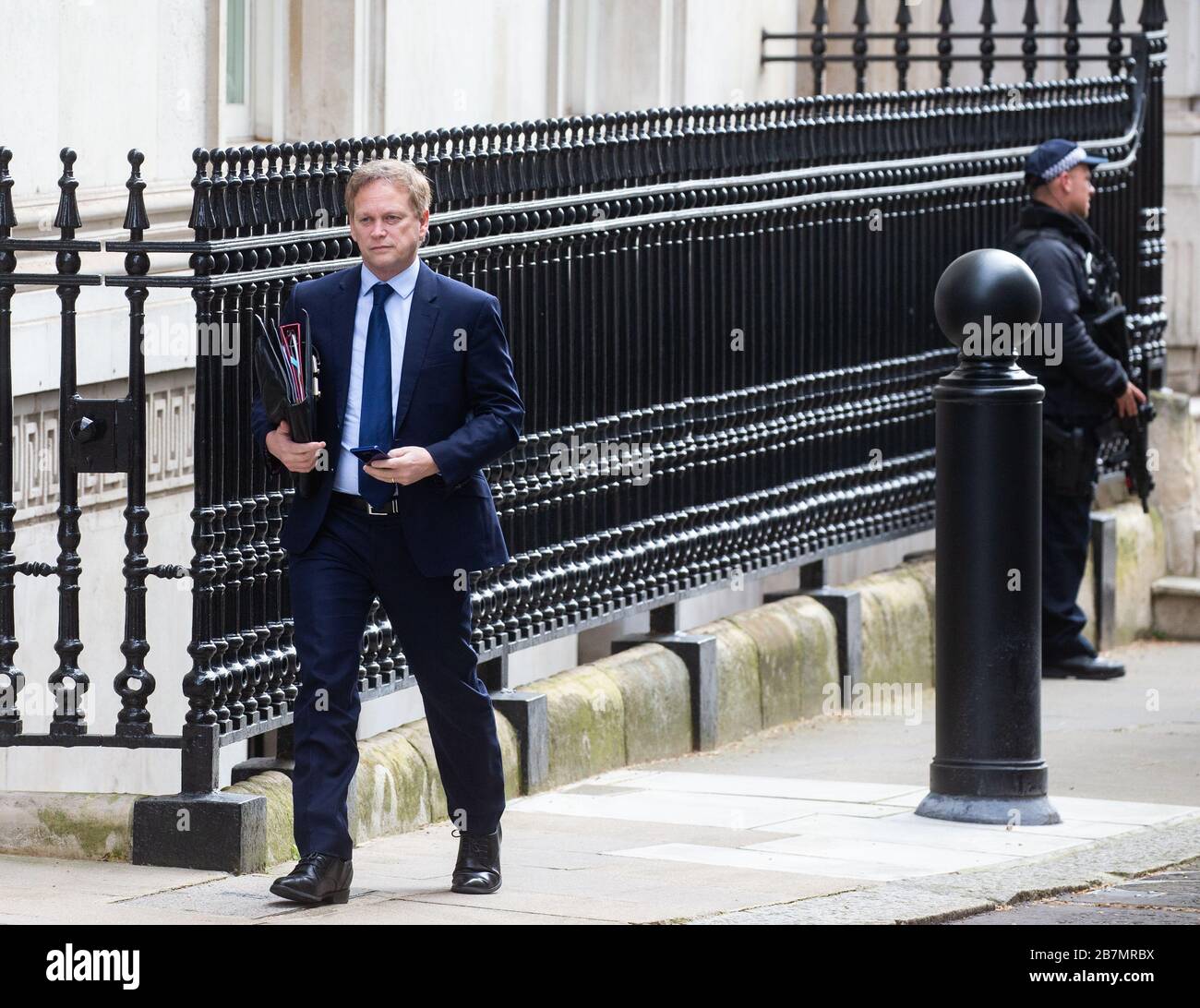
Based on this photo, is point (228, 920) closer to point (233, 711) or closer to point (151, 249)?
point (233, 711)

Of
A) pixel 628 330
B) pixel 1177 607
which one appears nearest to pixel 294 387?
pixel 628 330

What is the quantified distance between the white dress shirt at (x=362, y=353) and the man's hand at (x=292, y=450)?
0.09 metres

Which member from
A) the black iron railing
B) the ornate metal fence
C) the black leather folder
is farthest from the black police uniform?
the black leather folder

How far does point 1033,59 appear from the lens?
12.6 meters

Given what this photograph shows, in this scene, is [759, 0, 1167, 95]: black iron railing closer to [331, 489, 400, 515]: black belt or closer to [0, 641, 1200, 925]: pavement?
[0, 641, 1200, 925]: pavement

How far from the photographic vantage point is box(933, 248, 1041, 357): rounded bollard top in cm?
821

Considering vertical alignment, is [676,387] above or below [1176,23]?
below

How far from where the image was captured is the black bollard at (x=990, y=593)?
8094mm

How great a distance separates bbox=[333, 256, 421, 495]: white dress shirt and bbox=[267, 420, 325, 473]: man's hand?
9 cm

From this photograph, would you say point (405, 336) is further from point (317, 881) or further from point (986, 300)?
point (986, 300)

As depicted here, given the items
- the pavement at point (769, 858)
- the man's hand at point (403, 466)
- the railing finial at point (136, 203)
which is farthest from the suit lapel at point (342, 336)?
the pavement at point (769, 858)

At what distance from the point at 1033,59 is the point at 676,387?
3709 millimetres

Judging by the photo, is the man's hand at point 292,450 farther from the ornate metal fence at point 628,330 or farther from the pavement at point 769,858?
the pavement at point 769,858
